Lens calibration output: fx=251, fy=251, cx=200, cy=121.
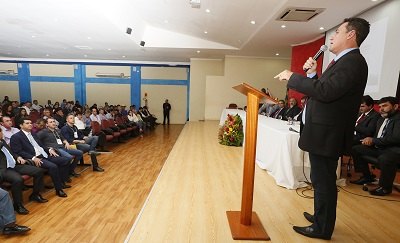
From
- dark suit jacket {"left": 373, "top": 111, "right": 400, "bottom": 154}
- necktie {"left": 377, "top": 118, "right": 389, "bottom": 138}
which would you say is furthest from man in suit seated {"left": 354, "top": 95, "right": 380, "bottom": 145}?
dark suit jacket {"left": 373, "top": 111, "right": 400, "bottom": 154}

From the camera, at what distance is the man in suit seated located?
372 centimetres

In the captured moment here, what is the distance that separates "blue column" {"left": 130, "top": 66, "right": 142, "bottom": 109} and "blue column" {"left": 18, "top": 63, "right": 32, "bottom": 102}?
556 cm

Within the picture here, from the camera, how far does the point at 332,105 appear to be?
5.16 feet

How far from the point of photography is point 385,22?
14.1 ft

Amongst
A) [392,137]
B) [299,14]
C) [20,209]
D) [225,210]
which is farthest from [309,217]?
[299,14]

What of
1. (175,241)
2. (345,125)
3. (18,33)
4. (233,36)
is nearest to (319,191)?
(345,125)

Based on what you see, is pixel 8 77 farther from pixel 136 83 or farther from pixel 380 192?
pixel 380 192

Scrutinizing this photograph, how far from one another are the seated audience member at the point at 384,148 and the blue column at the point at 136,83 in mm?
11364

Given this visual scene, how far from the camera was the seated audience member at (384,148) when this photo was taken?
303 centimetres

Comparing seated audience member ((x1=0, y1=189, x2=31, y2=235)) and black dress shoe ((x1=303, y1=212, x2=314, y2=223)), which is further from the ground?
black dress shoe ((x1=303, y1=212, x2=314, y2=223))

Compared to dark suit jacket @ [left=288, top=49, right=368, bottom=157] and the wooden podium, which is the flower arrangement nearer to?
the wooden podium

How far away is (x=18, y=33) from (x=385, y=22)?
9.43 meters

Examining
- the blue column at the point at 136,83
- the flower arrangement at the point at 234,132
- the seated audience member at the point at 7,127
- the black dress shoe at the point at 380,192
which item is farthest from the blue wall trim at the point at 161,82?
the black dress shoe at the point at 380,192

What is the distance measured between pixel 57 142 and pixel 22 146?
31.0 inches
